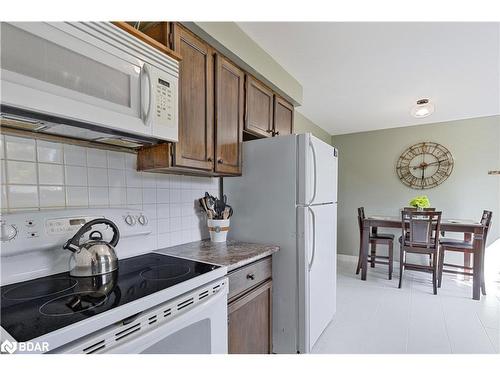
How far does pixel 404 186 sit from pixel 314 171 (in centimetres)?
315

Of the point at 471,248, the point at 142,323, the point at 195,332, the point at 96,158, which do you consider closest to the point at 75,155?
the point at 96,158

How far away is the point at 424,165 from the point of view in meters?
3.94

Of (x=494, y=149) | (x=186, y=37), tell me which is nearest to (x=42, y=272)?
(x=186, y=37)

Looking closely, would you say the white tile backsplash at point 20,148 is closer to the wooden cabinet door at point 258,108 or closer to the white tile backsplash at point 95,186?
the white tile backsplash at point 95,186

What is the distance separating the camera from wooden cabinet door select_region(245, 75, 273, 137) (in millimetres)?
1895

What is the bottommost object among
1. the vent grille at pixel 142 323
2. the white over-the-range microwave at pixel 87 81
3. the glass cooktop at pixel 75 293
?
the vent grille at pixel 142 323

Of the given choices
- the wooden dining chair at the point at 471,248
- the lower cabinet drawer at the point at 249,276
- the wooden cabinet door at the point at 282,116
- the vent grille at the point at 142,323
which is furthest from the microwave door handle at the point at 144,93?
the wooden dining chair at the point at 471,248

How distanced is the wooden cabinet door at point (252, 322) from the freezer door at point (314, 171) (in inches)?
26.2

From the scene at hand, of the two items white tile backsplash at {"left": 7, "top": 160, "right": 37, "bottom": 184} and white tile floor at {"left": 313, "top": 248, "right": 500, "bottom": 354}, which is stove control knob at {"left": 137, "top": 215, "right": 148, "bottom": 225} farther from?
white tile floor at {"left": 313, "top": 248, "right": 500, "bottom": 354}

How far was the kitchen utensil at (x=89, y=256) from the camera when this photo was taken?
3.47 ft

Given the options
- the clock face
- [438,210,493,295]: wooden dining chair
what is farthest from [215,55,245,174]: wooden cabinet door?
the clock face

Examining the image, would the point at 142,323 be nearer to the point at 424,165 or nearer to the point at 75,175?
the point at 75,175

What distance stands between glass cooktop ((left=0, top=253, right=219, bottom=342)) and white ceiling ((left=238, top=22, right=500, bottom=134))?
1.60 metres
